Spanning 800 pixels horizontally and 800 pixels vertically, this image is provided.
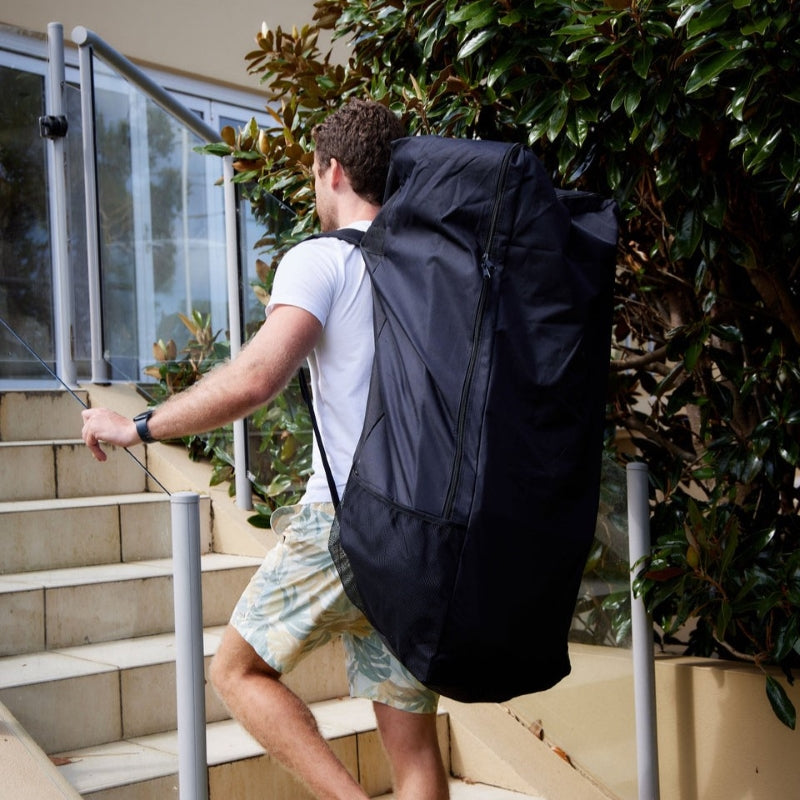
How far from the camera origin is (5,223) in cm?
412

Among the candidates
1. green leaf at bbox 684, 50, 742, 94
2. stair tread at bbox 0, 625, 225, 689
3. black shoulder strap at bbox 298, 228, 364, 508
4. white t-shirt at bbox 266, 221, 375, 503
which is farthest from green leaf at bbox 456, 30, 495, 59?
stair tread at bbox 0, 625, 225, 689

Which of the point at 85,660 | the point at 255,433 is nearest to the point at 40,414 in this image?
the point at 255,433

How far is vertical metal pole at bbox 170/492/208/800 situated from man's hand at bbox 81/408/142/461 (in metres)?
0.20

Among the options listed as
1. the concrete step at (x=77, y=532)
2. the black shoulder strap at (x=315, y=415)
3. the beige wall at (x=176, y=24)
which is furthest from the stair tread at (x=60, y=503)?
the beige wall at (x=176, y=24)

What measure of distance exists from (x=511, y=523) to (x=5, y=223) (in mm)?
3068

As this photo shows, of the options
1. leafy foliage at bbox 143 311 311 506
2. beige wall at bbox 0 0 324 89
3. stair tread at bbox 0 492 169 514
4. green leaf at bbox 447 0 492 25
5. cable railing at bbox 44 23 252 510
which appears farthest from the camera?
beige wall at bbox 0 0 324 89

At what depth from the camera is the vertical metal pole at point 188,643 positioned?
2.06 meters

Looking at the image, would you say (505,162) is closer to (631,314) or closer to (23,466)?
(23,466)

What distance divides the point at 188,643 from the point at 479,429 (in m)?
0.77

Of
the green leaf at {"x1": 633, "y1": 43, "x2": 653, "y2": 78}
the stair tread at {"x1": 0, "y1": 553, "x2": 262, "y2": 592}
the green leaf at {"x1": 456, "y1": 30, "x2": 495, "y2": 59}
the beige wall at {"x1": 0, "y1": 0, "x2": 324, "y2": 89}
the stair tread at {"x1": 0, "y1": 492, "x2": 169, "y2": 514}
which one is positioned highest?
the beige wall at {"x1": 0, "y1": 0, "x2": 324, "y2": 89}

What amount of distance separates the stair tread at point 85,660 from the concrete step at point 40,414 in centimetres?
60

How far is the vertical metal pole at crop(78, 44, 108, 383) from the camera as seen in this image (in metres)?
4.31

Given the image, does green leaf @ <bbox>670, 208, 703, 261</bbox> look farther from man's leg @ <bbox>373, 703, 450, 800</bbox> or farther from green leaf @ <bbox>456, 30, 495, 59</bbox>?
man's leg @ <bbox>373, 703, 450, 800</bbox>

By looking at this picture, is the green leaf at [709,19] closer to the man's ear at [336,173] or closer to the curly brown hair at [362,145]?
the curly brown hair at [362,145]
